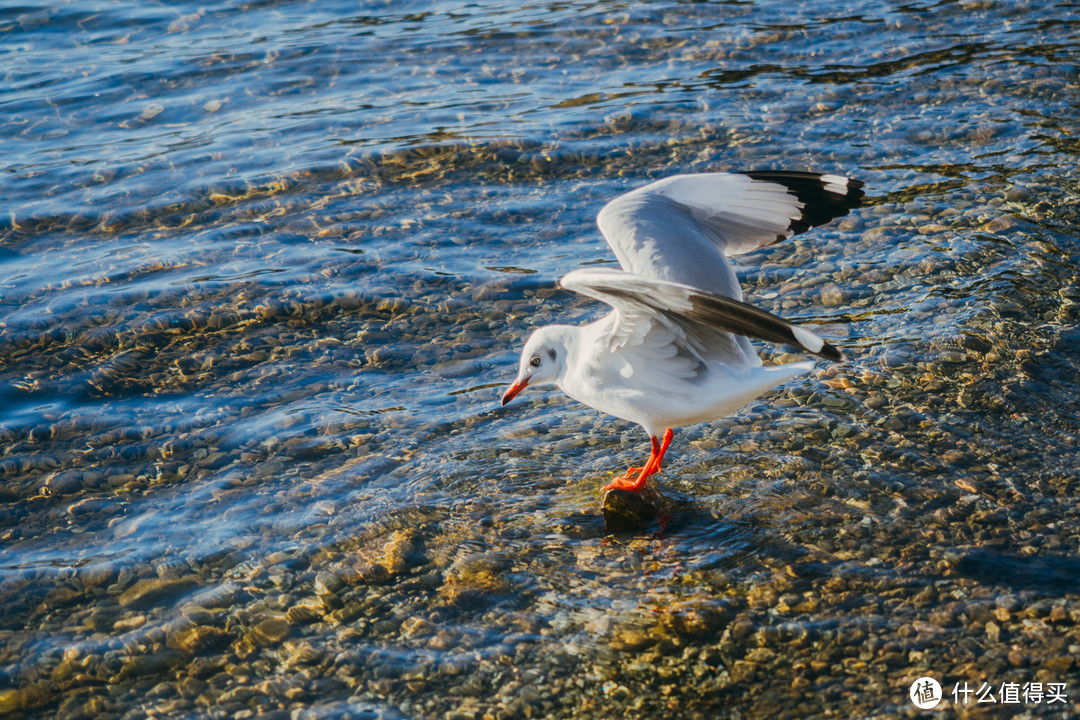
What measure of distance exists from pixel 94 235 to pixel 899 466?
23.3ft

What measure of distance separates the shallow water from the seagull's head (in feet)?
1.64

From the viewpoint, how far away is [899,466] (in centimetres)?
544

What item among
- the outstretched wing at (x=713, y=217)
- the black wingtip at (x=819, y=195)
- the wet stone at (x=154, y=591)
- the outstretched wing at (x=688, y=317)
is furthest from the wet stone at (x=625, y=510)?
the wet stone at (x=154, y=591)

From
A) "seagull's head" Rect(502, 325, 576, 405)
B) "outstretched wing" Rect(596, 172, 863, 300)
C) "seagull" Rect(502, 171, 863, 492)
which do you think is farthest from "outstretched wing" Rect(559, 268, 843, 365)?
"seagull's head" Rect(502, 325, 576, 405)

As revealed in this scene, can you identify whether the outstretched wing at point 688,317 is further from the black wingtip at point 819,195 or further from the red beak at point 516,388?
the black wingtip at point 819,195

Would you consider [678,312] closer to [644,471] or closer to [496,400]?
[644,471]

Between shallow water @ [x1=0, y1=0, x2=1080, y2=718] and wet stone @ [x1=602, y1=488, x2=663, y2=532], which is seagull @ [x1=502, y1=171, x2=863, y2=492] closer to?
wet stone @ [x1=602, y1=488, x2=663, y2=532]

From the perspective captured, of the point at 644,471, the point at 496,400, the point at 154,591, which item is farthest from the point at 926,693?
the point at 154,591

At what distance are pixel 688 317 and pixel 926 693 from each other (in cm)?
191

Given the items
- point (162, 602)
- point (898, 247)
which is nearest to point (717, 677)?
point (162, 602)

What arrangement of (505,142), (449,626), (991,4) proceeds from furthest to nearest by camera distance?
(991,4), (505,142), (449,626)

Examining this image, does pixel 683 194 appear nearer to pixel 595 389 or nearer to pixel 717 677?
pixel 595 389

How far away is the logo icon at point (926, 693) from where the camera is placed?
12.8 feet

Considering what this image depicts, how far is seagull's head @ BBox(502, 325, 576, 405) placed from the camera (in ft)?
18.8
